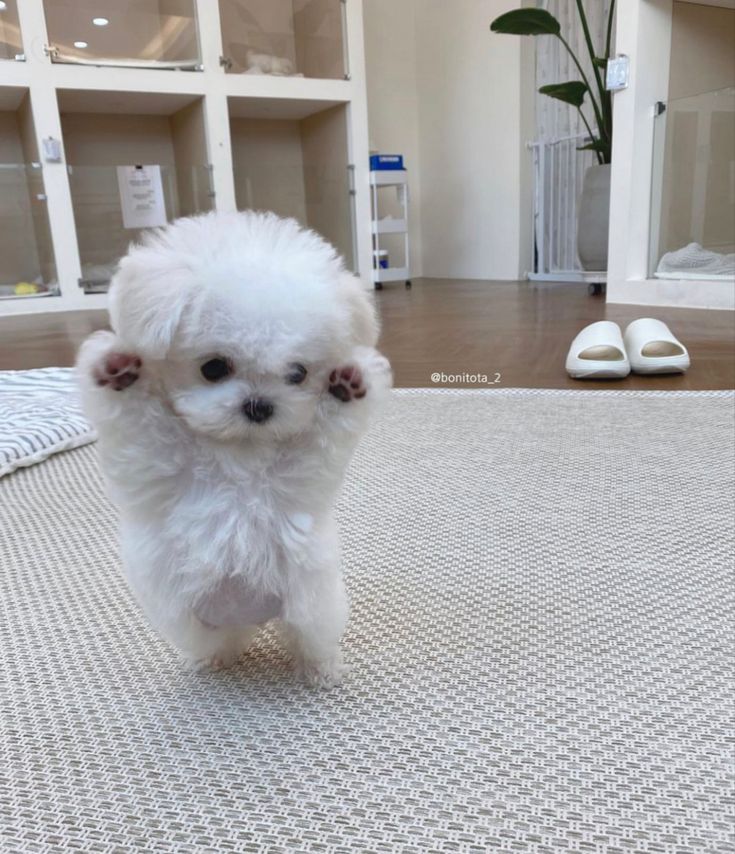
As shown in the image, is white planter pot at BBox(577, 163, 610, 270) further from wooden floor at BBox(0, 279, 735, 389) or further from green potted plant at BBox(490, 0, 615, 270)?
wooden floor at BBox(0, 279, 735, 389)

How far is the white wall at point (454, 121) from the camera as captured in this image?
5102 millimetres

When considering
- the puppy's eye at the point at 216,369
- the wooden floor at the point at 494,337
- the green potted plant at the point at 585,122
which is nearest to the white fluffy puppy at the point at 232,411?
the puppy's eye at the point at 216,369

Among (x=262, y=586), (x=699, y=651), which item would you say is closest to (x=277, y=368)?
(x=262, y=586)

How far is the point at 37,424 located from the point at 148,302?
1.03m

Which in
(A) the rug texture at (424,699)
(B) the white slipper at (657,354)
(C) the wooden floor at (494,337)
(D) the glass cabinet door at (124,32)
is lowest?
(A) the rug texture at (424,699)

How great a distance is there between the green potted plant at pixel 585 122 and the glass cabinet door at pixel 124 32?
193cm

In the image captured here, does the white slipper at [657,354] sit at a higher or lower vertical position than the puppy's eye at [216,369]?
lower

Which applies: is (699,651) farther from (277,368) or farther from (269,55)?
(269,55)

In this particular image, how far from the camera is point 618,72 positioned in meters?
3.18

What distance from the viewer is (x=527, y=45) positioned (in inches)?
191

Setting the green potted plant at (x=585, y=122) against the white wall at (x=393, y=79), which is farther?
the white wall at (x=393, y=79)

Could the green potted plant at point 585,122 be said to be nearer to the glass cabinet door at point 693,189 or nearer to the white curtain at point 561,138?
the glass cabinet door at point 693,189

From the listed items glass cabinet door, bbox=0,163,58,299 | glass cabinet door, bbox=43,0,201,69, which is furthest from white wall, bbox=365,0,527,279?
glass cabinet door, bbox=0,163,58,299

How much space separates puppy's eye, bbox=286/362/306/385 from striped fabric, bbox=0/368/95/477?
744mm
